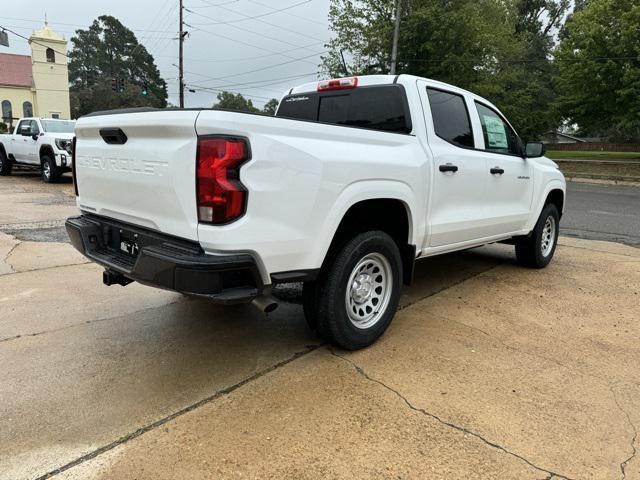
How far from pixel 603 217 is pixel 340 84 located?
28.4 ft

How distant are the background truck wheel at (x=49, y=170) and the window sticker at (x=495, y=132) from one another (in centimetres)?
1293

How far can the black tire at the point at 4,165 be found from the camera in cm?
1609

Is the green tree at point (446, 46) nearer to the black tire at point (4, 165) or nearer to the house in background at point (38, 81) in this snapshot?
the black tire at point (4, 165)

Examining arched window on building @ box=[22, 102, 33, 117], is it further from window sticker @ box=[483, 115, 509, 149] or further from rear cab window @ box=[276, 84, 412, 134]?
window sticker @ box=[483, 115, 509, 149]

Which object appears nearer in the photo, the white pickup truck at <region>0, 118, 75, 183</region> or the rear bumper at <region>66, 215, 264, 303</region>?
the rear bumper at <region>66, 215, 264, 303</region>

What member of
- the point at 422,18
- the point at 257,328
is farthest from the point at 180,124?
the point at 422,18

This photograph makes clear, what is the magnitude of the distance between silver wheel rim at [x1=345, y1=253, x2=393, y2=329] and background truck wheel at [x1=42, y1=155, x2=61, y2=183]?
13.2m

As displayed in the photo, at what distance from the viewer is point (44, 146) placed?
Result: 14.0 meters

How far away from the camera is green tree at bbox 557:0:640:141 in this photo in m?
21.7

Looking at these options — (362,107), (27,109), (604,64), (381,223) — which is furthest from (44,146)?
(27,109)

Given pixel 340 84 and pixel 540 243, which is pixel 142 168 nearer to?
pixel 340 84

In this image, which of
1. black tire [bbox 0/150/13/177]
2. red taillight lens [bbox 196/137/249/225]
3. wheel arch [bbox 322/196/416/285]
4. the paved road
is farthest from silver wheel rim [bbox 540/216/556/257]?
black tire [bbox 0/150/13/177]

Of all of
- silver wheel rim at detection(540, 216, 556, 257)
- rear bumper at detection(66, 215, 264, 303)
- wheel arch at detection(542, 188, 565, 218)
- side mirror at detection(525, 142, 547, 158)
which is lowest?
silver wheel rim at detection(540, 216, 556, 257)

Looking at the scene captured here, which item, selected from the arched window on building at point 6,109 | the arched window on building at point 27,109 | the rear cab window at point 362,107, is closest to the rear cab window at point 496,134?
the rear cab window at point 362,107
